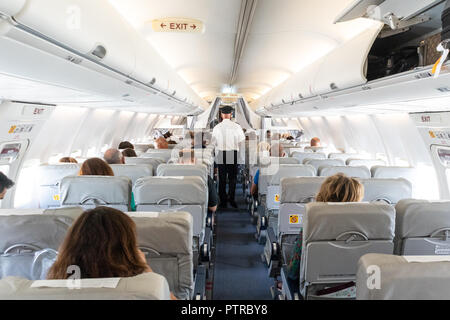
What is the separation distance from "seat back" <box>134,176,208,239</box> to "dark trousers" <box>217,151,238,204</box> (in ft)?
14.1

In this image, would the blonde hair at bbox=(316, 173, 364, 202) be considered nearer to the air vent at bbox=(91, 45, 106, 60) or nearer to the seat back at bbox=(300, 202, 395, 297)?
the seat back at bbox=(300, 202, 395, 297)

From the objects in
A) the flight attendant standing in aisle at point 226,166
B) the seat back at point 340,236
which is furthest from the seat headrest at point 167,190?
the flight attendant standing in aisle at point 226,166

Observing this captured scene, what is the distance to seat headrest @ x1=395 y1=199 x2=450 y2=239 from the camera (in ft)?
7.89

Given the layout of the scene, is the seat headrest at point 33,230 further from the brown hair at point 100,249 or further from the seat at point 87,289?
the seat at point 87,289

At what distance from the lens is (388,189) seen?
364cm

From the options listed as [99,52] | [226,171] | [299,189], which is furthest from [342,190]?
[226,171]

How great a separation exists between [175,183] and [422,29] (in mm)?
2621

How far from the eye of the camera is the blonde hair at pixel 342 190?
2.80 m

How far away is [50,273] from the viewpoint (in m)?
1.51

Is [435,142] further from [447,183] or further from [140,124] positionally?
[140,124]

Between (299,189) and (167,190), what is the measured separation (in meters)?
1.44

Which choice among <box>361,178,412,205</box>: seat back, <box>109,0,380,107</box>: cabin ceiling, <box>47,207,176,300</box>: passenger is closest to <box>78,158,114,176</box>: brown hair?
<box>109,0,380,107</box>: cabin ceiling

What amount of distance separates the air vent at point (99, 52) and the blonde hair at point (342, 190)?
2.10 meters
